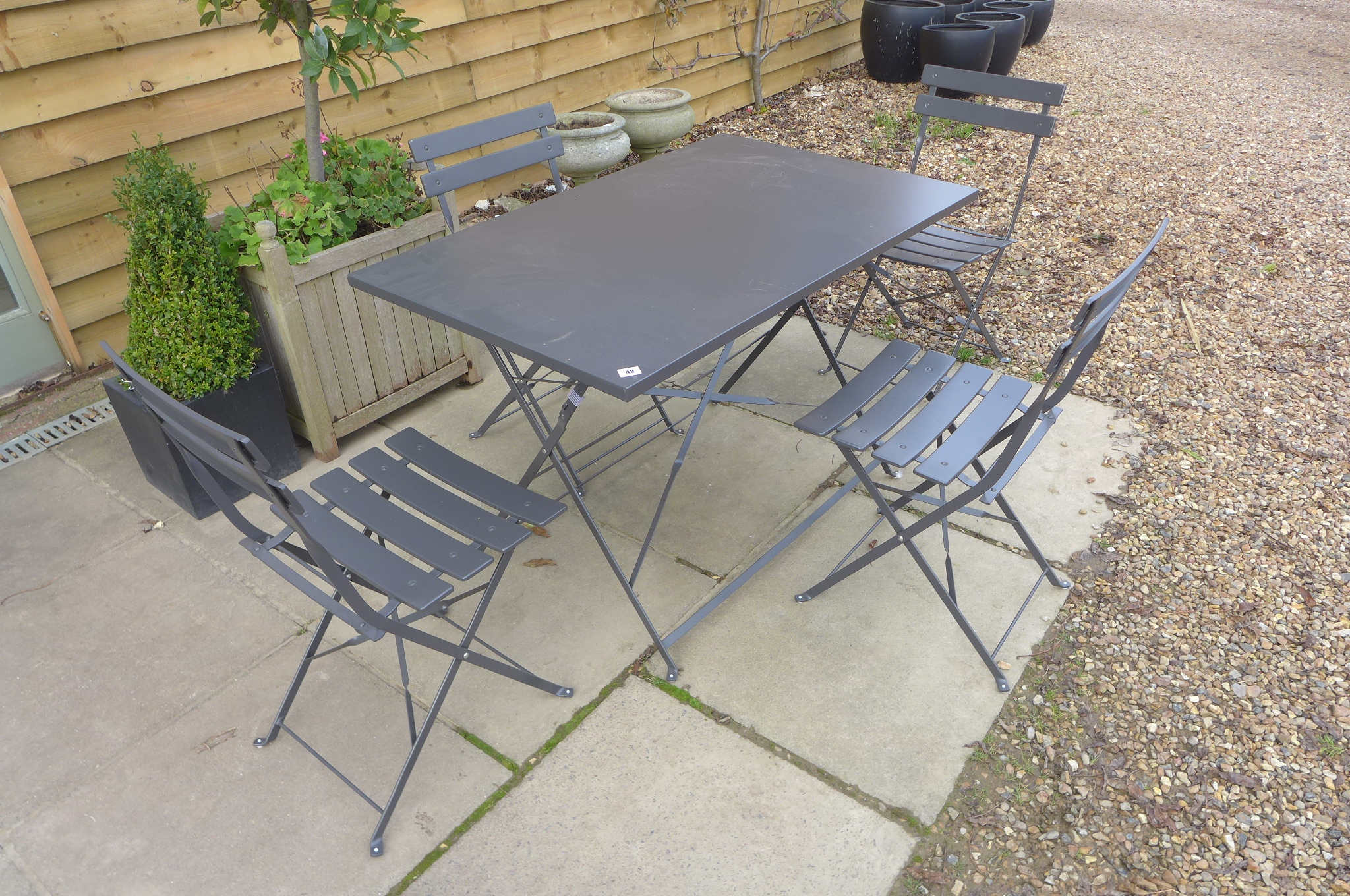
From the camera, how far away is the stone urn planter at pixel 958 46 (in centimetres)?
693

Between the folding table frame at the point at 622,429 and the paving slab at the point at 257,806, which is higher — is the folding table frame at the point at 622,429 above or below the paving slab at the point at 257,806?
above

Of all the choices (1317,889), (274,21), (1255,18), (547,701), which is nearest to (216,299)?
(274,21)

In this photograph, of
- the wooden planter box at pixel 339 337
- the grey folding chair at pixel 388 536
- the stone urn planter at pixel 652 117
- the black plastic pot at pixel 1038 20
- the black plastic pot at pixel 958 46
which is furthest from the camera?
the black plastic pot at pixel 1038 20

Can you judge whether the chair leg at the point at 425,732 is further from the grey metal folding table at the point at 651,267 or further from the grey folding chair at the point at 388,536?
the grey metal folding table at the point at 651,267

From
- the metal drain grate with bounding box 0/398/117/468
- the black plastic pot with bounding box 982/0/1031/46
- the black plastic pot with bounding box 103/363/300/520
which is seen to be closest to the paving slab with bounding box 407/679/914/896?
the black plastic pot with bounding box 103/363/300/520

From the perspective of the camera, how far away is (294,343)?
3123mm

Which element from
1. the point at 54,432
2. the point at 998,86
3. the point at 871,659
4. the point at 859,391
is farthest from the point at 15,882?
the point at 998,86

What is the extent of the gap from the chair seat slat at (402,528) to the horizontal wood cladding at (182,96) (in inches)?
75.2

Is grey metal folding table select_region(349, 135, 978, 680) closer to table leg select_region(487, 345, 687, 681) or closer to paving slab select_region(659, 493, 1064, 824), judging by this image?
table leg select_region(487, 345, 687, 681)

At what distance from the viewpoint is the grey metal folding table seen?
2215 millimetres

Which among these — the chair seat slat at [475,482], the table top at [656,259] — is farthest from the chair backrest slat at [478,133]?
the chair seat slat at [475,482]

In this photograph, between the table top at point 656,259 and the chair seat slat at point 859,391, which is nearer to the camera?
the table top at point 656,259

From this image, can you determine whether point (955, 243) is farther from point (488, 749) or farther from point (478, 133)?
point (488, 749)

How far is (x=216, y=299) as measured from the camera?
118 inches
